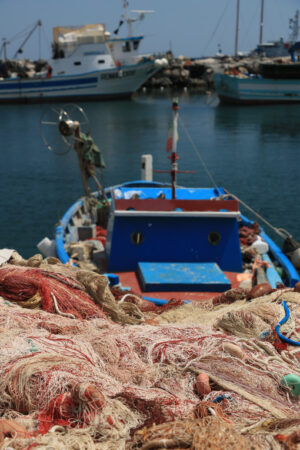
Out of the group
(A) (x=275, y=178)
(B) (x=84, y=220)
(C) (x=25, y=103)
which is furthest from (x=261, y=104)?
(B) (x=84, y=220)

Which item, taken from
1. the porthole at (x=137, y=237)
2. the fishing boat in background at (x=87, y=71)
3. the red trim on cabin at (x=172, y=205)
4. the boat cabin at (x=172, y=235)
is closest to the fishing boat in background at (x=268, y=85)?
the fishing boat in background at (x=87, y=71)

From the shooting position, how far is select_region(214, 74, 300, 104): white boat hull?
74.1 meters

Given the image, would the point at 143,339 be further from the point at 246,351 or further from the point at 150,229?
the point at 150,229

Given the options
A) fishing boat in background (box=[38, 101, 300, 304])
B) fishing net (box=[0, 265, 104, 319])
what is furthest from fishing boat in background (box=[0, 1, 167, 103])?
fishing net (box=[0, 265, 104, 319])

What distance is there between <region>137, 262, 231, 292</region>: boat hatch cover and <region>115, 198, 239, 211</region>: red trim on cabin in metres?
1.17

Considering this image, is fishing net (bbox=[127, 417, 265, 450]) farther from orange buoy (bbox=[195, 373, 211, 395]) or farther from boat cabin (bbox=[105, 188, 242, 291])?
boat cabin (bbox=[105, 188, 242, 291])

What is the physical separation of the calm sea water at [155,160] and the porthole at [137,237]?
482cm

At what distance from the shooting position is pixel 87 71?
82688 millimetres

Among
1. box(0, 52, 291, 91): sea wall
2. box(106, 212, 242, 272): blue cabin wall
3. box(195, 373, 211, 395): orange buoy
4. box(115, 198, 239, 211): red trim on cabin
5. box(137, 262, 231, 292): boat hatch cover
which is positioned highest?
box(0, 52, 291, 91): sea wall

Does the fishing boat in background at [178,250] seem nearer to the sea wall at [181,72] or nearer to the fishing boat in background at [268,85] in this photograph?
the fishing boat in background at [268,85]

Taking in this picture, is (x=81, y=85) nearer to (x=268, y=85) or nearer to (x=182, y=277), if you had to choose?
(x=268, y=85)

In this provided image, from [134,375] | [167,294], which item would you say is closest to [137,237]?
[167,294]

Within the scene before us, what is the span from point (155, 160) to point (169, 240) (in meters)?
26.5

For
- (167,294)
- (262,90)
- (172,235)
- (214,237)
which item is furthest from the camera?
(262,90)
